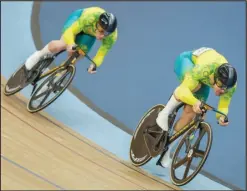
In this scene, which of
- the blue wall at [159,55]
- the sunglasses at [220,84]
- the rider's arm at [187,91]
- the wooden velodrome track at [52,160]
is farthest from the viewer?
the blue wall at [159,55]

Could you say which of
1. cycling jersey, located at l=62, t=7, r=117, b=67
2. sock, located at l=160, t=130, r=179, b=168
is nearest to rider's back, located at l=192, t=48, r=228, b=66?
sock, located at l=160, t=130, r=179, b=168

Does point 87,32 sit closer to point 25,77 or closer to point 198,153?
point 25,77

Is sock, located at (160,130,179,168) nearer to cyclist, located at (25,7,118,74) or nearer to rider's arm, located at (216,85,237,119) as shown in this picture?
rider's arm, located at (216,85,237,119)

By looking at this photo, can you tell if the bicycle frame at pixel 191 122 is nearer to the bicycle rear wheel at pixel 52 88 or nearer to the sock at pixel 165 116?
the sock at pixel 165 116

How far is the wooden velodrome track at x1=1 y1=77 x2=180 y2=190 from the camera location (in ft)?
10.1

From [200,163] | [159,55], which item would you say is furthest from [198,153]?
[159,55]

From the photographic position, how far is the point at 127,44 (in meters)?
6.68

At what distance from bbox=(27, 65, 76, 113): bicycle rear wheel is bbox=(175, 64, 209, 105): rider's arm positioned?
3.22ft

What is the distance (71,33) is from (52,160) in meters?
1.23

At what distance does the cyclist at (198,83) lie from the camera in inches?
138

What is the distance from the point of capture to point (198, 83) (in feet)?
12.4

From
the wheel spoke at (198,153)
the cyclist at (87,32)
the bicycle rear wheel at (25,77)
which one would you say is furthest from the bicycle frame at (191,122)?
the bicycle rear wheel at (25,77)

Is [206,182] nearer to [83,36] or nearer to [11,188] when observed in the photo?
[83,36]


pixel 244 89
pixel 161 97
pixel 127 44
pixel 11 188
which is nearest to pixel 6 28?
pixel 127 44
